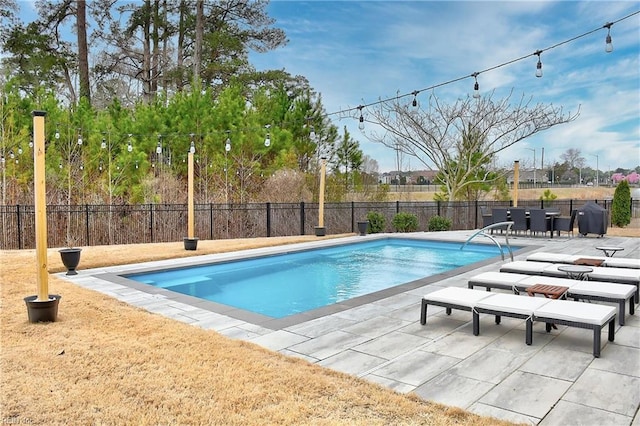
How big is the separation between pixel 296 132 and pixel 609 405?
49.9ft

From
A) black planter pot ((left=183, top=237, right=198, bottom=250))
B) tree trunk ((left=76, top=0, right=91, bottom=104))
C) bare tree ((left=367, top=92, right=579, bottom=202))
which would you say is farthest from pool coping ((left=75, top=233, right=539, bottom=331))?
tree trunk ((left=76, top=0, right=91, bottom=104))

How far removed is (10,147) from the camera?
1195 cm

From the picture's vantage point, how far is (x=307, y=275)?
29.7 ft

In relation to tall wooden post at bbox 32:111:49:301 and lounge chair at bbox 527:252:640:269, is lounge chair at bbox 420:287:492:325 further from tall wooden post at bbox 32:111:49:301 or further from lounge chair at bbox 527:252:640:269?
tall wooden post at bbox 32:111:49:301

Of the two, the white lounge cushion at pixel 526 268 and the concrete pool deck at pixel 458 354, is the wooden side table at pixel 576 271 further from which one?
the concrete pool deck at pixel 458 354

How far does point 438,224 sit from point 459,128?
5.16m

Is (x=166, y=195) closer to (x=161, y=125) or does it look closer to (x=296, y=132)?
(x=161, y=125)

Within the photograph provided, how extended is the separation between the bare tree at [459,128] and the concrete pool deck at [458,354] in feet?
45.2

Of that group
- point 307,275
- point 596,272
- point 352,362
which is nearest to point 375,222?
point 307,275

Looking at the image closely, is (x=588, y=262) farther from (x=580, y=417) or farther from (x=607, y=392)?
(x=580, y=417)

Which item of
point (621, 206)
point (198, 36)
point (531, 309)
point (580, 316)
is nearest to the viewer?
point (580, 316)

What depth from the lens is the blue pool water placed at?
715 cm

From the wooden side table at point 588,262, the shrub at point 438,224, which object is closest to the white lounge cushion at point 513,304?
the wooden side table at point 588,262

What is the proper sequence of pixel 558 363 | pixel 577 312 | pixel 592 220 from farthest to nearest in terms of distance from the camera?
pixel 592 220 → pixel 577 312 → pixel 558 363
